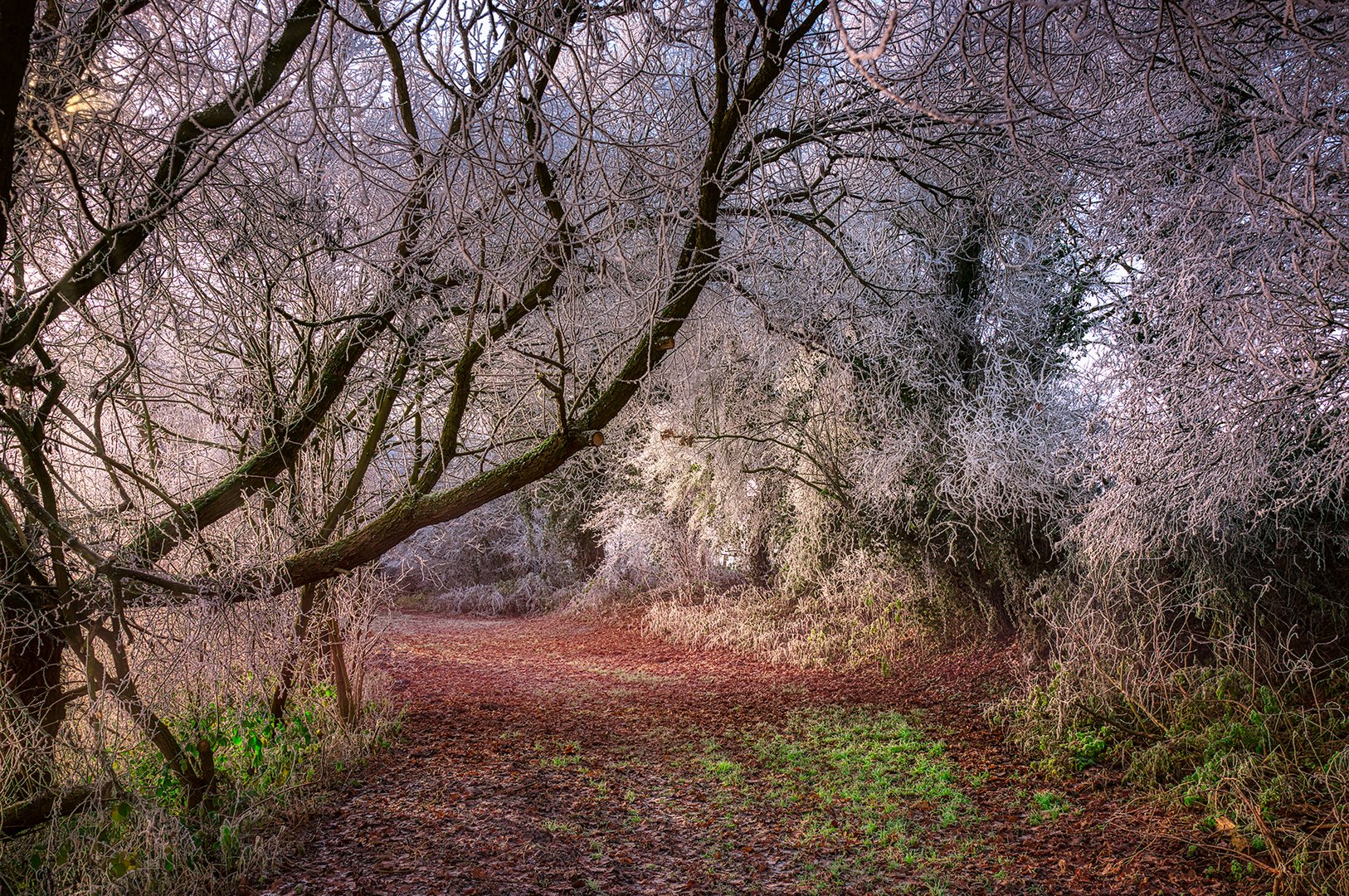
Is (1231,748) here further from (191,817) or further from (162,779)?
(162,779)

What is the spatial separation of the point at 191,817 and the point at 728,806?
2867mm

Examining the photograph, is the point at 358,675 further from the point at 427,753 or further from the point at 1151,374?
the point at 1151,374

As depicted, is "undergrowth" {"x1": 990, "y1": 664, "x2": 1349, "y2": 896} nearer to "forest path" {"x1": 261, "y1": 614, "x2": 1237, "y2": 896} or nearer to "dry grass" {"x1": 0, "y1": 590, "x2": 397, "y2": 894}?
"forest path" {"x1": 261, "y1": 614, "x2": 1237, "y2": 896}

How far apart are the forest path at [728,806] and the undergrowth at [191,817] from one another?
0.80 ft

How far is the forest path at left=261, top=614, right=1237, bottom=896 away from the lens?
389 centimetres

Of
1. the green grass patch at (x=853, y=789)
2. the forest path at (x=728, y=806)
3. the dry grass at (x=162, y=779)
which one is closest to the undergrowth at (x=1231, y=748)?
the forest path at (x=728, y=806)

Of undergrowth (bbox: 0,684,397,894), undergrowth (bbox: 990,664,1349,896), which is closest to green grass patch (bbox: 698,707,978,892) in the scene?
undergrowth (bbox: 990,664,1349,896)

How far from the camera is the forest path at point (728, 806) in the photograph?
3.89 meters

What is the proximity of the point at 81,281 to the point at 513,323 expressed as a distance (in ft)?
7.17

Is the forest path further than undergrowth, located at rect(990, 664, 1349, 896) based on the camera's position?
Yes

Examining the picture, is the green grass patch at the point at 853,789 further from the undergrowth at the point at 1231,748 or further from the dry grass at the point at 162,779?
the dry grass at the point at 162,779

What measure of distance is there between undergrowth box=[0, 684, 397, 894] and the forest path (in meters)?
0.24

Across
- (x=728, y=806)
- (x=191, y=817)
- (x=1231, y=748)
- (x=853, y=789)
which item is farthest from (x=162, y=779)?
(x=1231, y=748)

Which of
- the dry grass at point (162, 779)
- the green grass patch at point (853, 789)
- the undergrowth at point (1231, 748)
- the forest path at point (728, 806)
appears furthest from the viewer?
the green grass patch at point (853, 789)
